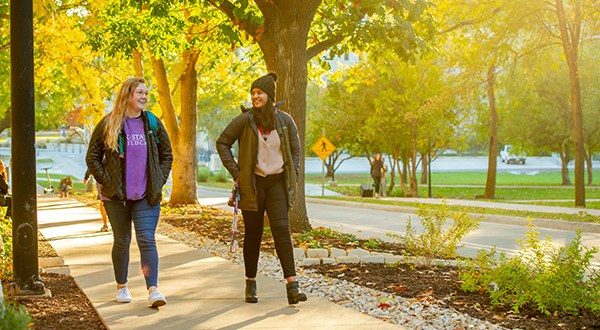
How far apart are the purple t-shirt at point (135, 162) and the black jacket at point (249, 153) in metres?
0.64

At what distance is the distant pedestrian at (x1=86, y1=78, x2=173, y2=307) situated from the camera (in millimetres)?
4816

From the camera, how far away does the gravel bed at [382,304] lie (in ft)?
14.5

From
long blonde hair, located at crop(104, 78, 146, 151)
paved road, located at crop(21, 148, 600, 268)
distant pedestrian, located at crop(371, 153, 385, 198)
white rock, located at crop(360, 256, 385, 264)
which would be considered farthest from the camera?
distant pedestrian, located at crop(371, 153, 385, 198)

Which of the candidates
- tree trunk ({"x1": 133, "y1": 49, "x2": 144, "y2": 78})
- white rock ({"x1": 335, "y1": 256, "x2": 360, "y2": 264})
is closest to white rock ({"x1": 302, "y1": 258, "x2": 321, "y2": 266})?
white rock ({"x1": 335, "y1": 256, "x2": 360, "y2": 264})

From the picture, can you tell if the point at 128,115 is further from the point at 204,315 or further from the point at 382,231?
the point at 382,231

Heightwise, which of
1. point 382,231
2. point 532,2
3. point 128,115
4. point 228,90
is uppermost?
point 532,2

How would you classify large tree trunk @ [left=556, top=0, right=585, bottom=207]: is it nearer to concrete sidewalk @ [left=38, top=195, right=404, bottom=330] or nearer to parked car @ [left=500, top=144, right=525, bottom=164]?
concrete sidewalk @ [left=38, top=195, right=404, bottom=330]

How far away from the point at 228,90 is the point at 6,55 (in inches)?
275

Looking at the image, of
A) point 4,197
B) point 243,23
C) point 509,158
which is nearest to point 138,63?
point 243,23

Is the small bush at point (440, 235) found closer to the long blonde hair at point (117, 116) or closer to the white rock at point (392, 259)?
the white rock at point (392, 259)

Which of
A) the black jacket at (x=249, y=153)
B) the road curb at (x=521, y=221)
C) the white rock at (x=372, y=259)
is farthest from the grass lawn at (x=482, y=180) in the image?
the black jacket at (x=249, y=153)

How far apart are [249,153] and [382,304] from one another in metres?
1.66

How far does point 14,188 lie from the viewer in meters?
4.99

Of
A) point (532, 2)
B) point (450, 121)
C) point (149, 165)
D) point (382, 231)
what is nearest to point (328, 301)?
point (149, 165)
